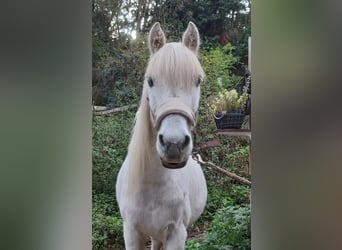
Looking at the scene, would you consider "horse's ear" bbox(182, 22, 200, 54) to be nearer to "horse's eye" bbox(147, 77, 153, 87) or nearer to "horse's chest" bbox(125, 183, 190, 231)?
"horse's eye" bbox(147, 77, 153, 87)

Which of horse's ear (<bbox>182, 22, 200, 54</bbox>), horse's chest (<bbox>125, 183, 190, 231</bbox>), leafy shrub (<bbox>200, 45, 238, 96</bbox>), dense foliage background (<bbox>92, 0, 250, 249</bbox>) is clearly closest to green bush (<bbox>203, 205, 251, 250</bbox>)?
dense foliage background (<bbox>92, 0, 250, 249</bbox>)

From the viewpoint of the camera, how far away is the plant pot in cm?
122

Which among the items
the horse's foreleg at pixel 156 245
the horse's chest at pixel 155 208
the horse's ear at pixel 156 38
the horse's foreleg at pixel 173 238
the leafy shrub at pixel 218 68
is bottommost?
the horse's foreleg at pixel 156 245

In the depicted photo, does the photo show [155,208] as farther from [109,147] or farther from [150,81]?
[150,81]

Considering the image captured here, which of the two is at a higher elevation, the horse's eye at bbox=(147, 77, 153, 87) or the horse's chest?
the horse's eye at bbox=(147, 77, 153, 87)

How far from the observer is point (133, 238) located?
121 cm

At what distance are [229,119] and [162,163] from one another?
25 cm

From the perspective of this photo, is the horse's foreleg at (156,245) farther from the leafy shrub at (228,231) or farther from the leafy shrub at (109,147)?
the leafy shrub at (109,147)

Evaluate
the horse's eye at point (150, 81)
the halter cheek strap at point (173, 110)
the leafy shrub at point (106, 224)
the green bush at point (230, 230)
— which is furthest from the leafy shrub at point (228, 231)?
the horse's eye at point (150, 81)

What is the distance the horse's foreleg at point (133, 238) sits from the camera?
1208 mm

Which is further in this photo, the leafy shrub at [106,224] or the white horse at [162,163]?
the leafy shrub at [106,224]
